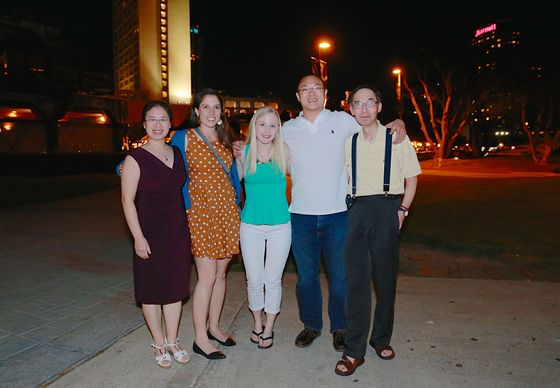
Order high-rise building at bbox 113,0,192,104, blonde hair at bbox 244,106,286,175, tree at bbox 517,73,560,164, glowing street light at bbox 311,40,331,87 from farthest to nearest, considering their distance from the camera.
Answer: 1. high-rise building at bbox 113,0,192,104
2. tree at bbox 517,73,560,164
3. glowing street light at bbox 311,40,331,87
4. blonde hair at bbox 244,106,286,175

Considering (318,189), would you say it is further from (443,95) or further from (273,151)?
(443,95)

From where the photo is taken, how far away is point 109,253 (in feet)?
24.5

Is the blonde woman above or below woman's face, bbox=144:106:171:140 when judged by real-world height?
below

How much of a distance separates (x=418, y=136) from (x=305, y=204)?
6951 cm

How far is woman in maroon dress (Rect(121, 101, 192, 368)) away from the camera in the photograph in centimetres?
339

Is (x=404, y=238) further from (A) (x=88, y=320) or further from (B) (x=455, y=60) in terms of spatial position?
(B) (x=455, y=60)

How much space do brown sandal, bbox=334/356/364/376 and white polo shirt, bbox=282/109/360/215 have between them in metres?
1.16

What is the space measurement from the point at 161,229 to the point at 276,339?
4.85 feet

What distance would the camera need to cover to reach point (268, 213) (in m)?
3.76

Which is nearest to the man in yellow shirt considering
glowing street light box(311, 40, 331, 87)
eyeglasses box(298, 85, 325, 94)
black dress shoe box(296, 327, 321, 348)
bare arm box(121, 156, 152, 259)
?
eyeglasses box(298, 85, 325, 94)

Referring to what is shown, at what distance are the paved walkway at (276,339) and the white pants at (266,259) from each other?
0.41 m

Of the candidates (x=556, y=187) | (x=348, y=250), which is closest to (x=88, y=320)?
(x=348, y=250)

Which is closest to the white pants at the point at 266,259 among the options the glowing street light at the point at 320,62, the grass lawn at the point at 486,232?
the grass lawn at the point at 486,232

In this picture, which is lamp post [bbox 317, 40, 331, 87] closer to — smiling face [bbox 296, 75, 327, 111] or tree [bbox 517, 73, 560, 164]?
smiling face [bbox 296, 75, 327, 111]
